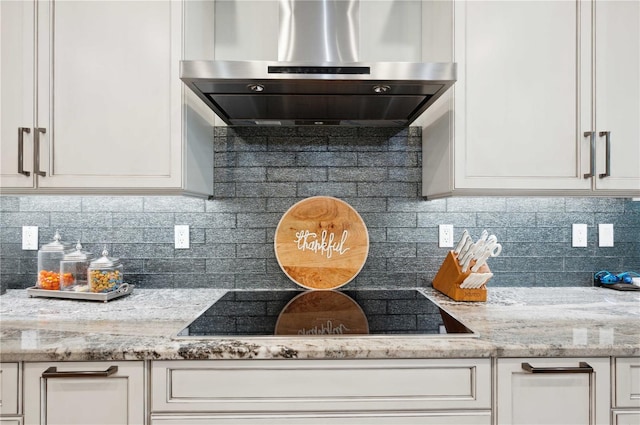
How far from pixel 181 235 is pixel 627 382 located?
1.73 meters

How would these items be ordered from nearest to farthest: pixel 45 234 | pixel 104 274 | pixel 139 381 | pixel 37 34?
pixel 139 381 < pixel 37 34 < pixel 104 274 < pixel 45 234

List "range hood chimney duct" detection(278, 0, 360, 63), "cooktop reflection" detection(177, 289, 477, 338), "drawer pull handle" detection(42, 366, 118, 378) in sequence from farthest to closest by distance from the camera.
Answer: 1. "range hood chimney duct" detection(278, 0, 360, 63)
2. "cooktop reflection" detection(177, 289, 477, 338)
3. "drawer pull handle" detection(42, 366, 118, 378)

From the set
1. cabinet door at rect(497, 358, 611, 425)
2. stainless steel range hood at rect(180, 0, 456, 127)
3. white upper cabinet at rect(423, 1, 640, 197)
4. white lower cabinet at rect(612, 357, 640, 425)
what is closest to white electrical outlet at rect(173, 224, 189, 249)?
stainless steel range hood at rect(180, 0, 456, 127)

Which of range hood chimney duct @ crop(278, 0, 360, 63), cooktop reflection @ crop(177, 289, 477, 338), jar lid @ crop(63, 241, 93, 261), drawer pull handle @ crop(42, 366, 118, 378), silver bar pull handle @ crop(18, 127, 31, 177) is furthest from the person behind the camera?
jar lid @ crop(63, 241, 93, 261)

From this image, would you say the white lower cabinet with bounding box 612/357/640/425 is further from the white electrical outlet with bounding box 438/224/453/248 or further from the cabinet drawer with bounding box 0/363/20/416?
the cabinet drawer with bounding box 0/363/20/416

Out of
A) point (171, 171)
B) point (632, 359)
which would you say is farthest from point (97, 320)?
point (632, 359)

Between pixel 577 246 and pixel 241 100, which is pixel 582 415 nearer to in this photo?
pixel 577 246

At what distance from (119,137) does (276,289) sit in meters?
0.92

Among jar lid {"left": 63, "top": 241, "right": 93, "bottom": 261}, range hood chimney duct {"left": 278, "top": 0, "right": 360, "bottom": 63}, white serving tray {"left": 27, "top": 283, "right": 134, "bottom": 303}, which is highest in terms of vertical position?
range hood chimney duct {"left": 278, "top": 0, "right": 360, "bottom": 63}

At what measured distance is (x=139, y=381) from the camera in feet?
3.59

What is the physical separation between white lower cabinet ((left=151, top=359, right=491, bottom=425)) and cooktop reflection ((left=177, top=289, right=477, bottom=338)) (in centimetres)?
10

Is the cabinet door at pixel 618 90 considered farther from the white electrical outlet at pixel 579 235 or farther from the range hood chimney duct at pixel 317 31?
the range hood chimney duct at pixel 317 31

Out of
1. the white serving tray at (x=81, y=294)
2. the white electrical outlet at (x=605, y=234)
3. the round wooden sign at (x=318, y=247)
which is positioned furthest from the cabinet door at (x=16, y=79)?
the white electrical outlet at (x=605, y=234)

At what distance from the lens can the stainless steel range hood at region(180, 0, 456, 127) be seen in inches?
Result: 49.5
